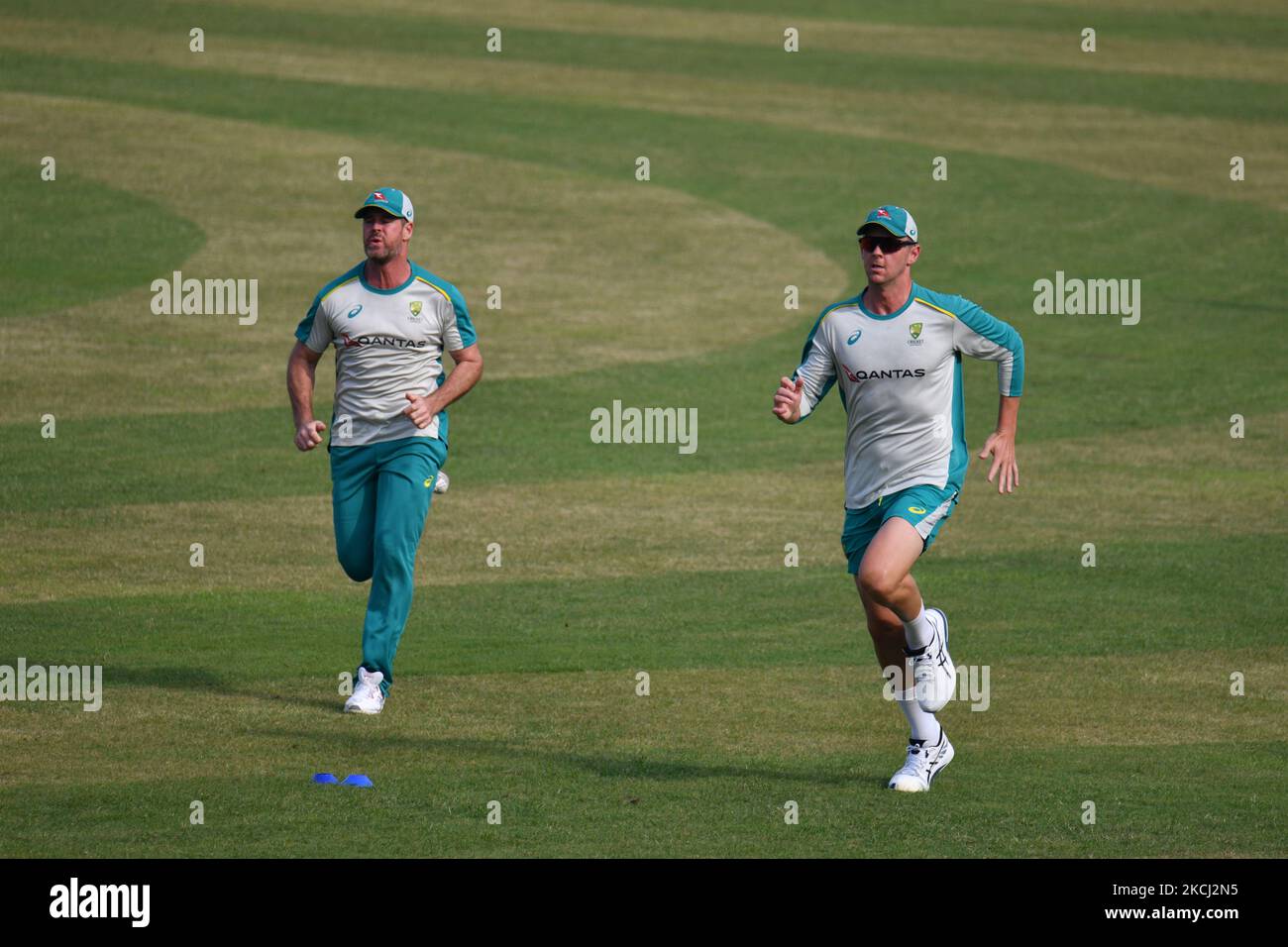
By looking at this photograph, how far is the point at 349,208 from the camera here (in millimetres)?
30578

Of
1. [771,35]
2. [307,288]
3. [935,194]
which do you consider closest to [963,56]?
[771,35]

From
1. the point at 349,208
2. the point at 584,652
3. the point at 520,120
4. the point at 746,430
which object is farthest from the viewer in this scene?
the point at 520,120

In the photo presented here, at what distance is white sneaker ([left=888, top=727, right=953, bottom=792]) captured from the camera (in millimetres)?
10133

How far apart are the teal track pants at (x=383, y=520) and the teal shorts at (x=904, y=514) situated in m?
2.75

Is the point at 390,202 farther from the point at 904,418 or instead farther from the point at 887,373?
the point at 904,418

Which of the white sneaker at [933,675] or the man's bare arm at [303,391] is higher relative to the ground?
the man's bare arm at [303,391]

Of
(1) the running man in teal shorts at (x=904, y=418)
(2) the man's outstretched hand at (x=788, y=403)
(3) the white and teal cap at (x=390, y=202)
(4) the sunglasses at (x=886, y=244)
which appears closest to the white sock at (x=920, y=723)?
(1) the running man in teal shorts at (x=904, y=418)

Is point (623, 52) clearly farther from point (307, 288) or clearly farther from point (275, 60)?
point (307, 288)

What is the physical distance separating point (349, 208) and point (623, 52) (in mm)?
12034

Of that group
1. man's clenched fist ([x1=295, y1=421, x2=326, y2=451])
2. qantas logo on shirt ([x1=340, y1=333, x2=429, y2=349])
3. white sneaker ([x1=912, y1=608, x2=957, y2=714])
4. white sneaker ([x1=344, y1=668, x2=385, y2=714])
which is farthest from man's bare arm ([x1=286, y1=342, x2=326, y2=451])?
white sneaker ([x1=912, y1=608, x2=957, y2=714])

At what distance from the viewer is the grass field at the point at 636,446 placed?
33.9 ft

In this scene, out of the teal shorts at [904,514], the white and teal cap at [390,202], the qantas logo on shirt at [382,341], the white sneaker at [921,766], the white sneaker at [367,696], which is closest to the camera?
the white sneaker at [921,766]

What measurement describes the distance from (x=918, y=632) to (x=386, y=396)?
365 cm

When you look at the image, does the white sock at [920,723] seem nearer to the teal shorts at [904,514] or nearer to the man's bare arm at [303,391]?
the teal shorts at [904,514]
